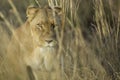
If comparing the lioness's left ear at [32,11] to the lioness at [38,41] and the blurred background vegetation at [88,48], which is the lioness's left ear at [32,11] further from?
the blurred background vegetation at [88,48]

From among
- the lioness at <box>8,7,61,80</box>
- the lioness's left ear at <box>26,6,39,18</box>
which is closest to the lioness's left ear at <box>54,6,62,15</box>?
the lioness at <box>8,7,61,80</box>

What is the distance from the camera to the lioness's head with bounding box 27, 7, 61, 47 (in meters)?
4.32

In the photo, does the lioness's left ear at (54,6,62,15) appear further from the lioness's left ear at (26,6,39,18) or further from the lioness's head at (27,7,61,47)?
the lioness's left ear at (26,6,39,18)

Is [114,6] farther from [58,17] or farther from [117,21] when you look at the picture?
[58,17]

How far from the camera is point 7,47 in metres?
4.68

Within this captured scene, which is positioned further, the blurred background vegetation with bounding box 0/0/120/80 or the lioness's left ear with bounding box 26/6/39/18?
the lioness's left ear with bounding box 26/6/39/18

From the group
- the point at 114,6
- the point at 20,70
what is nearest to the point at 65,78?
the point at 20,70

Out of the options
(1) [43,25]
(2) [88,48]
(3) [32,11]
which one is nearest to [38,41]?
(1) [43,25]

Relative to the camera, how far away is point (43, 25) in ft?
14.6

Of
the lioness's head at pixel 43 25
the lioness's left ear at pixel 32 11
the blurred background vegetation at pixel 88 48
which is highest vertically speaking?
the lioness's left ear at pixel 32 11

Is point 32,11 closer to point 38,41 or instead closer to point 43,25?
point 43,25

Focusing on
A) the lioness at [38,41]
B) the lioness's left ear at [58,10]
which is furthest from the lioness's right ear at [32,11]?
the lioness's left ear at [58,10]

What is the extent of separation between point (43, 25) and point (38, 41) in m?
0.16

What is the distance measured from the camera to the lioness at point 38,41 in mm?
4371
